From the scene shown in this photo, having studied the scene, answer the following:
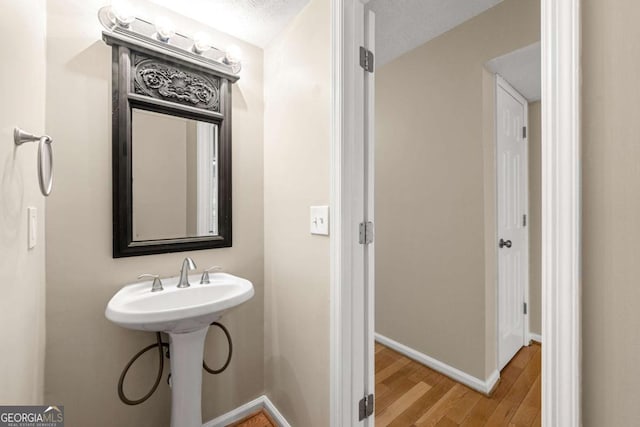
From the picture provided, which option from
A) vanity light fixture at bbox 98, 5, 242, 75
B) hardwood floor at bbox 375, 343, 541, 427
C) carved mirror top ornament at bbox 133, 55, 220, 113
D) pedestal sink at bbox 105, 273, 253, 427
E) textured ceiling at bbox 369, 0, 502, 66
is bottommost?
hardwood floor at bbox 375, 343, 541, 427

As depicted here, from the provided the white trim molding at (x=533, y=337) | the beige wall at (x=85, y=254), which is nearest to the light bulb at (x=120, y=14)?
the beige wall at (x=85, y=254)

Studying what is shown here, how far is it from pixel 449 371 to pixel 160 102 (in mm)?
2515

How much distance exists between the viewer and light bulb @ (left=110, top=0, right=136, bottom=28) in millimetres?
1196

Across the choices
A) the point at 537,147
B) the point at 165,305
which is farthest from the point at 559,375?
the point at 537,147

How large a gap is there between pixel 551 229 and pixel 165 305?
1.47 m

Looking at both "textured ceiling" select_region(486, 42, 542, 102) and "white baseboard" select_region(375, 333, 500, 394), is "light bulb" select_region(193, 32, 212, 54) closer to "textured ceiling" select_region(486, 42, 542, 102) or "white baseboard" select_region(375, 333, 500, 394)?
"textured ceiling" select_region(486, 42, 542, 102)

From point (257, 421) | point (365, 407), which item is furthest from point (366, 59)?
point (257, 421)

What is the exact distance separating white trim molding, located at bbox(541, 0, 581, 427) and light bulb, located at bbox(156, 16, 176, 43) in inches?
59.2

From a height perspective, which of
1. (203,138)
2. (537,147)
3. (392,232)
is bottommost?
(392,232)

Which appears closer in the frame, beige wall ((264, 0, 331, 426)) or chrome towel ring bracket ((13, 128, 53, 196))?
chrome towel ring bracket ((13, 128, 53, 196))

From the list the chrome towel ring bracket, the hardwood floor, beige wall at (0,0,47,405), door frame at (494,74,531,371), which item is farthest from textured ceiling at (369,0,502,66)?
the hardwood floor

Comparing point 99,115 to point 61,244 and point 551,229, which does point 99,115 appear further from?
point 551,229

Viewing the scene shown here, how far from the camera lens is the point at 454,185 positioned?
1930 millimetres

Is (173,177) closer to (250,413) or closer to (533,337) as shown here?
(250,413)
